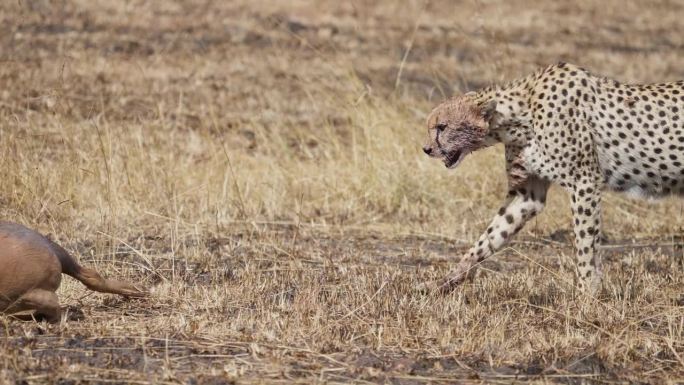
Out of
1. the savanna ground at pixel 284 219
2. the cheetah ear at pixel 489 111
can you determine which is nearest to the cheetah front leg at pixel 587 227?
the savanna ground at pixel 284 219

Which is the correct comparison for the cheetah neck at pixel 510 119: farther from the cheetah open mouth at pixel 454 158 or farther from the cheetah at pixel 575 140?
the cheetah open mouth at pixel 454 158

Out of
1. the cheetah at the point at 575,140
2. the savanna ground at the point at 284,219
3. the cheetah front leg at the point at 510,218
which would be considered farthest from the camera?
the cheetah front leg at the point at 510,218

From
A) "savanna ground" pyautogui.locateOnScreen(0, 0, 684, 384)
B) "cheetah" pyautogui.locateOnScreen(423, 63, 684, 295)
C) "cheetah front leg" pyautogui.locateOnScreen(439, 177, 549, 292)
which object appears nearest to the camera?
"savanna ground" pyautogui.locateOnScreen(0, 0, 684, 384)

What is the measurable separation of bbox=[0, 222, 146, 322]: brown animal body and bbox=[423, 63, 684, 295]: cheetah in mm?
2085

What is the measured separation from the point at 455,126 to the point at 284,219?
2268 mm

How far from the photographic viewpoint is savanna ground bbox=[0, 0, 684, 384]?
5.03 metres

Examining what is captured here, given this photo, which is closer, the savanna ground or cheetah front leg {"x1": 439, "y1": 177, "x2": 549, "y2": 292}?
the savanna ground

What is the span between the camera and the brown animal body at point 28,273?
5.07 metres

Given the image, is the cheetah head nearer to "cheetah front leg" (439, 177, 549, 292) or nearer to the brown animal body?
"cheetah front leg" (439, 177, 549, 292)

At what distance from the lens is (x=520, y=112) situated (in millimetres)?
6453

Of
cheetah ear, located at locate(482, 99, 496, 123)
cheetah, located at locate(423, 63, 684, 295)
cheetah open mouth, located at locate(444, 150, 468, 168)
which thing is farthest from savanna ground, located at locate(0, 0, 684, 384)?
cheetah ear, located at locate(482, 99, 496, 123)

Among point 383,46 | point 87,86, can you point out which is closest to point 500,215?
point 87,86

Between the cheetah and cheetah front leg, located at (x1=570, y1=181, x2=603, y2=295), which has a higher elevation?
the cheetah

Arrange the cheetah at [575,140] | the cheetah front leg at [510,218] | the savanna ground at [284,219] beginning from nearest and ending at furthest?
the savanna ground at [284,219] → the cheetah at [575,140] → the cheetah front leg at [510,218]
